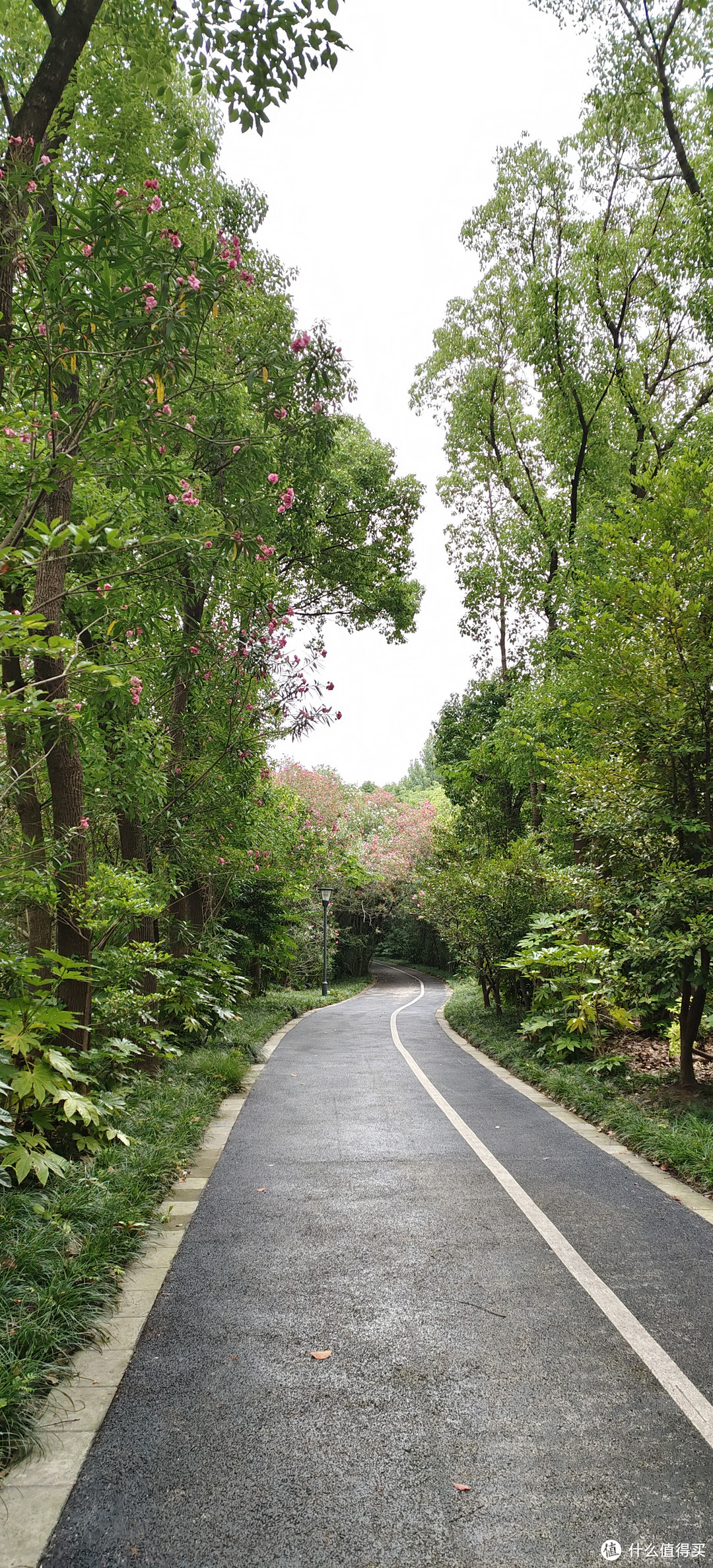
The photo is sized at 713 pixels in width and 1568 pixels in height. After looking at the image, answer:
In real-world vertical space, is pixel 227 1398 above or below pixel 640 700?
below

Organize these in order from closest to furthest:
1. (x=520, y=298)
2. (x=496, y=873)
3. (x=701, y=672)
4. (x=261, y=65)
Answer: (x=261, y=65) → (x=701, y=672) → (x=496, y=873) → (x=520, y=298)

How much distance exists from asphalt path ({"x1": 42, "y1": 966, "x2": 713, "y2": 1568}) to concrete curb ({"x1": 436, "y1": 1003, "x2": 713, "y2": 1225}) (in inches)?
6.7

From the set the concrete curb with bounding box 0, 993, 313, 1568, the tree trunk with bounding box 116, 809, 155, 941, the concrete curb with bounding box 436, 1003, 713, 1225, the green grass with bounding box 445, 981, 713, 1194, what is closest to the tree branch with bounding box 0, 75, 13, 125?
the tree trunk with bounding box 116, 809, 155, 941

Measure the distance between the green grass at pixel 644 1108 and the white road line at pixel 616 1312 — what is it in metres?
1.11

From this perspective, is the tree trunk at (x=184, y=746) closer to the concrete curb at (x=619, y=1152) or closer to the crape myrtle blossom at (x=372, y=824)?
the concrete curb at (x=619, y=1152)

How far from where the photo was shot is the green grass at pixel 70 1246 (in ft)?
9.02

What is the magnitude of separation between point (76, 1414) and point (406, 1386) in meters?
1.10

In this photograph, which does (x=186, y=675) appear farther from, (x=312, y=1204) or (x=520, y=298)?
(x=520, y=298)

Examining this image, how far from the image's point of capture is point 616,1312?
132 inches

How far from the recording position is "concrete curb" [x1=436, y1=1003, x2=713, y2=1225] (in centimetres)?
471

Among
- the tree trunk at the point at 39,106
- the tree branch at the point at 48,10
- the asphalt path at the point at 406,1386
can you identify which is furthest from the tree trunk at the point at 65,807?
the tree branch at the point at 48,10

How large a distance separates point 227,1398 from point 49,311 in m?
4.39

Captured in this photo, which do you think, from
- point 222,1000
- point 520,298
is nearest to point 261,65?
point 222,1000

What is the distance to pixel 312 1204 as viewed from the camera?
461 cm
